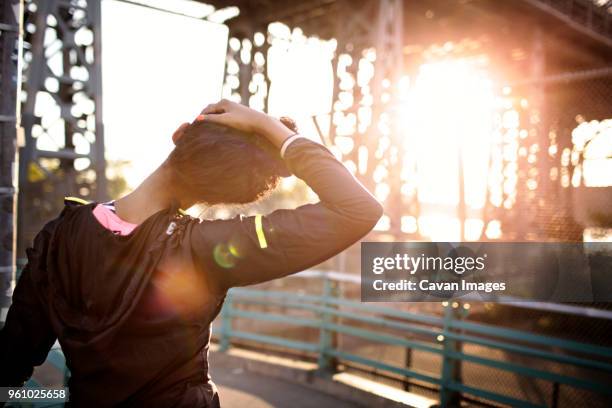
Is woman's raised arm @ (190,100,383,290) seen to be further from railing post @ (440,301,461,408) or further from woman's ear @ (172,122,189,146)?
railing post @ (440,301,461,408)

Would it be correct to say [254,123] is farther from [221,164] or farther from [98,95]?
[98,95]

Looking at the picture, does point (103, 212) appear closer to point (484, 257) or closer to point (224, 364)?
point (484, 257)

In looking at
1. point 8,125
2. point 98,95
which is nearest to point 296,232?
point 8,125

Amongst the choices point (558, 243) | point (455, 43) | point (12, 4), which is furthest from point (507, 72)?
point (12, 4)

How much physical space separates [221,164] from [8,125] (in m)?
2.35

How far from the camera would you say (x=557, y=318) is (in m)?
6.34

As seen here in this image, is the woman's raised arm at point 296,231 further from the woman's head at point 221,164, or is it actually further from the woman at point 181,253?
the woman's head at point 221,164

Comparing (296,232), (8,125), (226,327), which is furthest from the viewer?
(226,327)

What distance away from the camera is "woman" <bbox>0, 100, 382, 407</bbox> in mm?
1352

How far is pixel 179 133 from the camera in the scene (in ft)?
4.95

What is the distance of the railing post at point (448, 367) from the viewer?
498cm

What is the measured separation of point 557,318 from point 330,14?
10562 millimetres

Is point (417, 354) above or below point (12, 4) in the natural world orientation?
below

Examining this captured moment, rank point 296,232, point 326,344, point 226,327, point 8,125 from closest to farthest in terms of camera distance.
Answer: point 296,232
point 8,125
point 326,344
point 226,327
